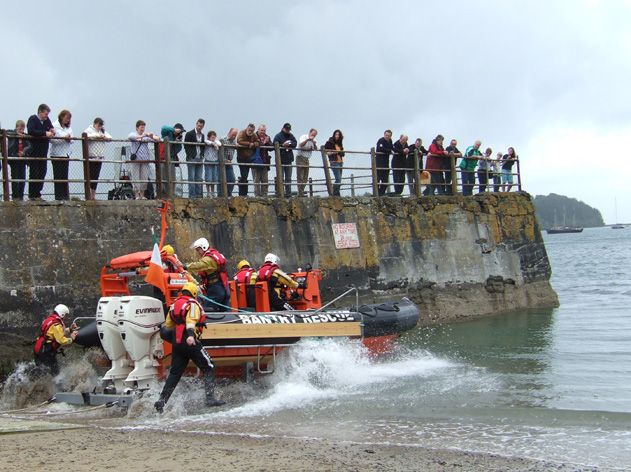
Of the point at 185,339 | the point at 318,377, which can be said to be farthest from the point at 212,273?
the point at 318,377

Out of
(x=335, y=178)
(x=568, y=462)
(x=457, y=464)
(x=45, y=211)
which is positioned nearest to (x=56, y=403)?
(x=45, y=211)

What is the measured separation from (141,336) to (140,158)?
5.06 m

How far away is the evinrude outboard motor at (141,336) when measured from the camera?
39.2ft

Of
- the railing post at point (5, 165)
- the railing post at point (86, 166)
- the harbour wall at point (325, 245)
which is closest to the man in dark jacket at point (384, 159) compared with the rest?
the harbour wall at point (325, 245)

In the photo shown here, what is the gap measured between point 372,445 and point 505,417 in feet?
8.38

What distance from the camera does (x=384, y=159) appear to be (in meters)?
21.3

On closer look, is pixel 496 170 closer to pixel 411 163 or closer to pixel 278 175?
pixel 411 163

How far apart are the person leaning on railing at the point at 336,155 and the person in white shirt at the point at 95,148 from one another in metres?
5.91

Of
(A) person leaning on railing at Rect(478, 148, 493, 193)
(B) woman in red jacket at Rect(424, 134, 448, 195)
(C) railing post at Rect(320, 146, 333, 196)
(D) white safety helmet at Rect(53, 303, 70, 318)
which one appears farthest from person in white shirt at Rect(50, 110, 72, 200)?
(A) person leaning on railing at Rect(478, 148, 493, 193)

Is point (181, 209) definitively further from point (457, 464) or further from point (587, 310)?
point (587, 310)

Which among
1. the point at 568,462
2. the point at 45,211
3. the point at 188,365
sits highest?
the point at 45,211

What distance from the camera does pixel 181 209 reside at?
1661 cm

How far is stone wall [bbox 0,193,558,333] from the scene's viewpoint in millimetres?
14422

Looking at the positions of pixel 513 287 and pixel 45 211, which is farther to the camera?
pixel 513 287
